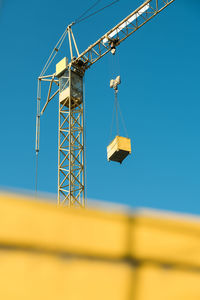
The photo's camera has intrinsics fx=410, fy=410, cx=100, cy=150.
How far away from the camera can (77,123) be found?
29703 millimetres

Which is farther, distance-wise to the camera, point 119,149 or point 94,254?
point 119,149

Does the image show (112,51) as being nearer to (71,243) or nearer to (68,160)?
(68,160)

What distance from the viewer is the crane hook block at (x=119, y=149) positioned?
65.6 ft

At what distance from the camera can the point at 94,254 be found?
4.70 m

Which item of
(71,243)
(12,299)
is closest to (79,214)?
(71,243)

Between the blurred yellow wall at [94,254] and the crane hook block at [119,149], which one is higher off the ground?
the crane hook block at [119,149]

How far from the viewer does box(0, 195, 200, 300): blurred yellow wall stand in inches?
171

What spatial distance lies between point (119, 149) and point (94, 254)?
15.3 m

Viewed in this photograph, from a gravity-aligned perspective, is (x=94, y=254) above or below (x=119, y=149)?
below

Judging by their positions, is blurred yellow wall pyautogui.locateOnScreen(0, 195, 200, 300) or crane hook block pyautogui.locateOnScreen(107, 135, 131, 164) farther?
crane hook block pyautogui.locateOnScreen(107, 135, 131, 164)

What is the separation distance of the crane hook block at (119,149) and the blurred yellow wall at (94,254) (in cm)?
1476

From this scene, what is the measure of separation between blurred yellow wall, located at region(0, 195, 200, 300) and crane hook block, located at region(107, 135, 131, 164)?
1476cm

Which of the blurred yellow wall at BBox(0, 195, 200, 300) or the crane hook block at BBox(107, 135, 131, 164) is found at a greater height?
the crane hook block at BBox(107, 135, 131, 164)

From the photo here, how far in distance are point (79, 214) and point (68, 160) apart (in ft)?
77.2
